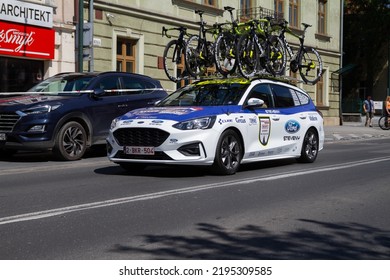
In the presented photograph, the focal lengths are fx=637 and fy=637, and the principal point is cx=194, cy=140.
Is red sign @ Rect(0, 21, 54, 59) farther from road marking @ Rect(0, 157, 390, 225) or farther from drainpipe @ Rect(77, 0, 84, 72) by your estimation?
road marking @ Rect(0, 157, 390, 225)

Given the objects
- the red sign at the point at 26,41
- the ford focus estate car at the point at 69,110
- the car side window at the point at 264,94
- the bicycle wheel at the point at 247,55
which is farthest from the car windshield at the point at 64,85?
the red sign at the point at 26,41

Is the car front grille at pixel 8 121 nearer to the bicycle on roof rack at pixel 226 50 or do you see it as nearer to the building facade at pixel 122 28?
the bicycle on roof rack at pixel 226 50

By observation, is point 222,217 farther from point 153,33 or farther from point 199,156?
point 153,33

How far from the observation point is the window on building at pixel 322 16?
36406mm

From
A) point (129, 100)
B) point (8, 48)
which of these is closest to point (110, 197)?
point (129, 100)

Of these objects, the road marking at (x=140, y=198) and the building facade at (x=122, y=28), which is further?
the building facade at (x=122, y=28)

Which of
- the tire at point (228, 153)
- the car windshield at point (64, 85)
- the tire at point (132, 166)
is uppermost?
the car windshield at point (64, 85)

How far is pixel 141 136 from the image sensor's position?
9359mm

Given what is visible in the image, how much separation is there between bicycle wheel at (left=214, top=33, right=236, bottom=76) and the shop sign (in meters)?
7.70

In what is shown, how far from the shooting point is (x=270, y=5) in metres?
30.9

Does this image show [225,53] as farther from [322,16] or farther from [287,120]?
[322,16]

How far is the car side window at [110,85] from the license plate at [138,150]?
14.0ft

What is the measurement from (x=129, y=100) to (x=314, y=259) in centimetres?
961

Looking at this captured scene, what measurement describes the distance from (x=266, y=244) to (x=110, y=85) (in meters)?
9.02
